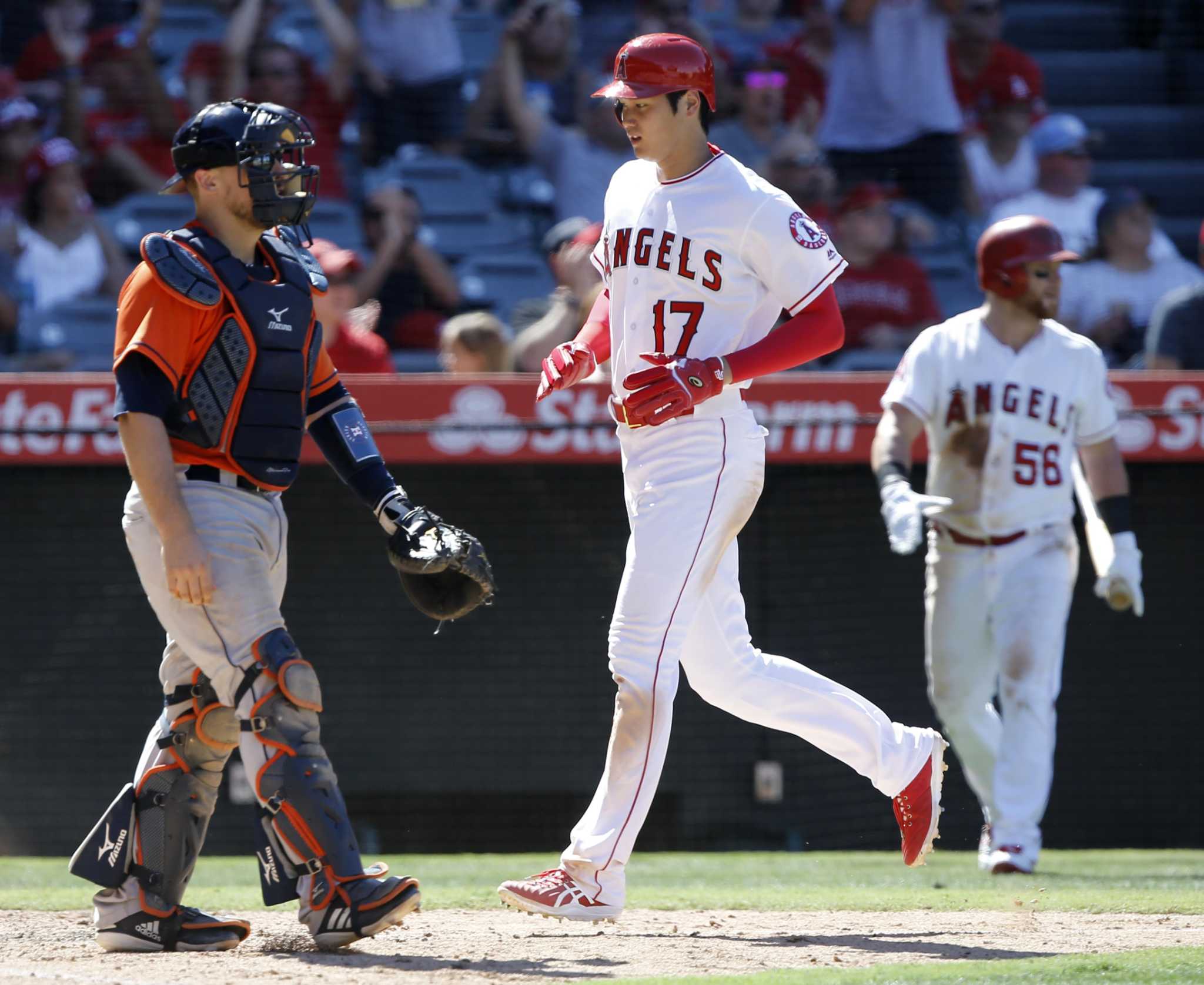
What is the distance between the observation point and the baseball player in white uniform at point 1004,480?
565 cm

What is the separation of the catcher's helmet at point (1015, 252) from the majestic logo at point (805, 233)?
2001mm

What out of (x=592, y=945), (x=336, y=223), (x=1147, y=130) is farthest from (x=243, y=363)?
(x=1147, y=130)

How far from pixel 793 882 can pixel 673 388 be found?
2.29 meters

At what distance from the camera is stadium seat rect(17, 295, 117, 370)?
27.1 feet

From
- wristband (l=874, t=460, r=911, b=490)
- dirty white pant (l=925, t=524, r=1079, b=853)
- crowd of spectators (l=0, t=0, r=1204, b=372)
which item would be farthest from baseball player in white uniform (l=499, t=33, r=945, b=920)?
crowd of spectators (l=0, t=0, r=1204, b=372)

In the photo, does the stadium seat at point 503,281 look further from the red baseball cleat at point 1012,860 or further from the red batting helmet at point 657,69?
the red batting helmet at point 657,69

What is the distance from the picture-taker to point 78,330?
27.5 feet

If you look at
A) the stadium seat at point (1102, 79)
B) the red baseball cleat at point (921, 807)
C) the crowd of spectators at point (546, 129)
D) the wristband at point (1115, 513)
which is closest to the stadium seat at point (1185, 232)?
the crowd of spectators at point (546, 129)

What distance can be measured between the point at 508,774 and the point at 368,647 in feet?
2.47

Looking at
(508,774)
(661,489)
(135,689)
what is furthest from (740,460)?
(135,689)

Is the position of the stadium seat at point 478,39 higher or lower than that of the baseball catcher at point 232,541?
higher

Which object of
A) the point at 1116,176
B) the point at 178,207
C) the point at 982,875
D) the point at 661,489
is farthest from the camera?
the point at 1116,176

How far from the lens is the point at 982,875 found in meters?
5.59

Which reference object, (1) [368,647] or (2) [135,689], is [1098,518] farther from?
(2) [135,689]
